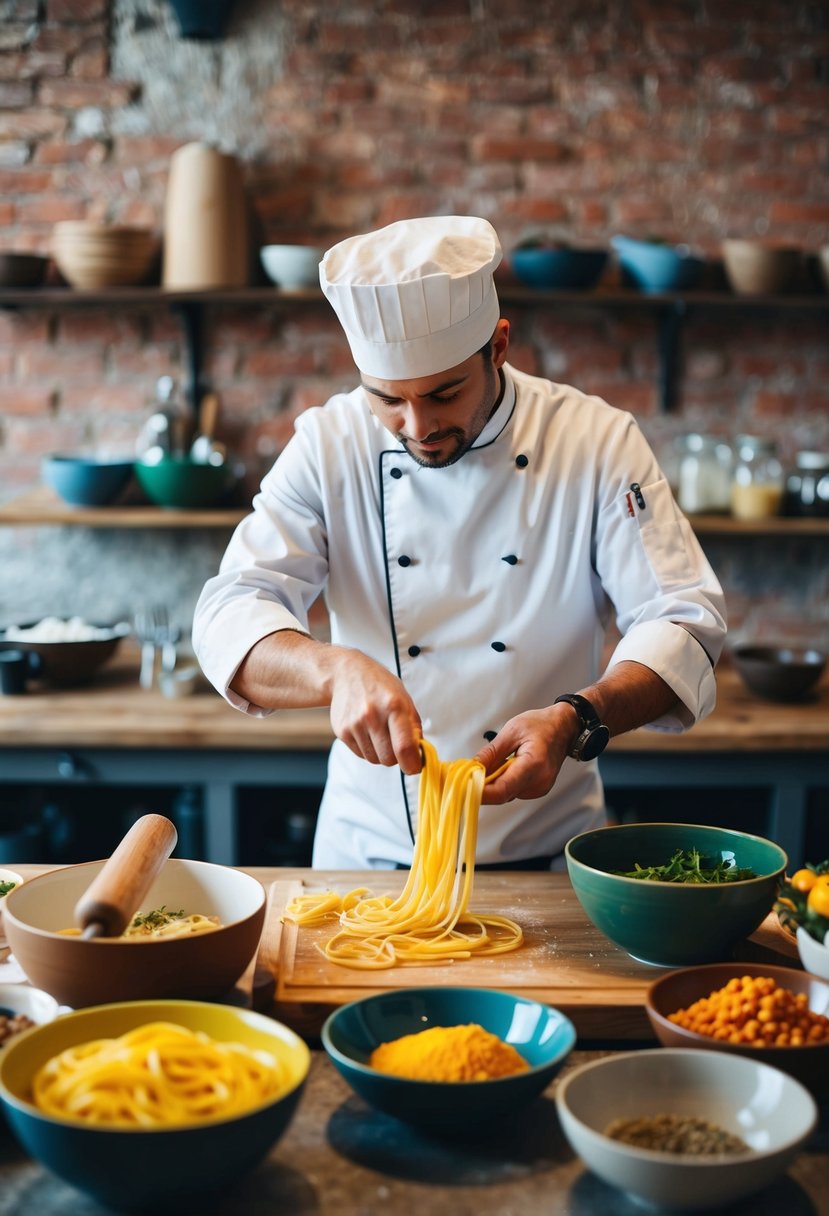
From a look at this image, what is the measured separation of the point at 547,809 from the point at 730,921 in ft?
2.53

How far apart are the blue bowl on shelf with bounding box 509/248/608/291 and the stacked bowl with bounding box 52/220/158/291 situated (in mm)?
1197

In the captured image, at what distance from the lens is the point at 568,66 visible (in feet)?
13.4

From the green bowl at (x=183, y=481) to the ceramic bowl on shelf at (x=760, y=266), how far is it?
1.74 meters

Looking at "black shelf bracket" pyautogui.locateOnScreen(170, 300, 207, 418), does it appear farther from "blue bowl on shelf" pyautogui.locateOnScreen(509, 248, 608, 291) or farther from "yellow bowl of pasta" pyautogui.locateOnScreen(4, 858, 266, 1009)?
"yellow bowl of pasta" pyautogui.locateOnScreen(4, 858, 266, 1009)

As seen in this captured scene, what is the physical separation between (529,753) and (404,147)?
284cm

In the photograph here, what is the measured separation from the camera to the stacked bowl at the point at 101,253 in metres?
3.96

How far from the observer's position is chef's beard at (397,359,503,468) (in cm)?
217

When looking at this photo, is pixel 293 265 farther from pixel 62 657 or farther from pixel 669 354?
pixel 62 657

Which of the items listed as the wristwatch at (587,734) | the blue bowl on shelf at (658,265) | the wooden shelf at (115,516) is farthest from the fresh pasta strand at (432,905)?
the blue bowl on shelf at (658,265)

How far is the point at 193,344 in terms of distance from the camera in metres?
4.19

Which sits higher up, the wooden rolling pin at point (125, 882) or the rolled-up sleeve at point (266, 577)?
the rolled-up sleeve at point (266, 577)

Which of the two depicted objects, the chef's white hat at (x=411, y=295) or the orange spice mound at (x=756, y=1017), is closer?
the orange spice mound at (x=756, y=1017)

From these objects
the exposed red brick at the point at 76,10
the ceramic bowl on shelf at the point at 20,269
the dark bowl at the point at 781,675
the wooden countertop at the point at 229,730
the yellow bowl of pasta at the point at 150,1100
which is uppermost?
the exposed red brick at the point at 76,10

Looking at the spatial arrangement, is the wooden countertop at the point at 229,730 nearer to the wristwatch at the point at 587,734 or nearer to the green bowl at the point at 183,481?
the green bowl at the point at 183,481
